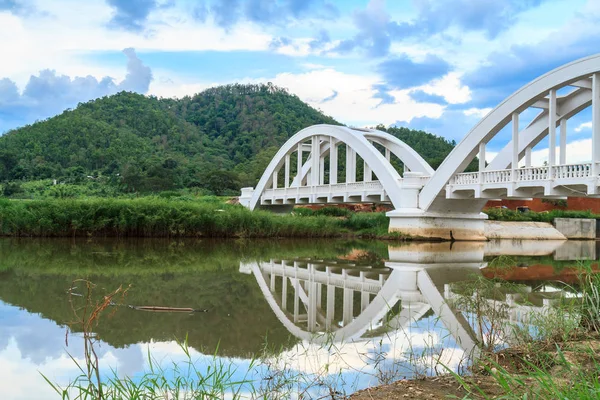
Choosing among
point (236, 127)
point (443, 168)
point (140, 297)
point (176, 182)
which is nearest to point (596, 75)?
point (443, 168)

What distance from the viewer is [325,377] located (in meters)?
4.18

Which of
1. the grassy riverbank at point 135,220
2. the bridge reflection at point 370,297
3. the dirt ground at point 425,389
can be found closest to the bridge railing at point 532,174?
the bridge reflection at point 370,297

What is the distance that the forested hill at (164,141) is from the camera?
50188mm

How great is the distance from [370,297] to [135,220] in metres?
14.5

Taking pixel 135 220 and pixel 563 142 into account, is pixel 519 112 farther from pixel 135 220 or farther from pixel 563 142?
pixel 135 220

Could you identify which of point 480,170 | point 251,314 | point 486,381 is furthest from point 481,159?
point 486,381

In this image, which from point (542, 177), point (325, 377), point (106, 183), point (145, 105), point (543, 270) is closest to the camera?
point (325, 377)

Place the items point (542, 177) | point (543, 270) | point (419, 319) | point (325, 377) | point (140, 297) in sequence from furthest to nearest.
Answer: point (542, 177) < point (543, 270) < point (140, 297) < point (419, 319) < point (325, 377)

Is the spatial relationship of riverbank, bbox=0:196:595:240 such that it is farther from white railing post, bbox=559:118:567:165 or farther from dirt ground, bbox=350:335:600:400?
dirt ground, bbox=350:335:600:400

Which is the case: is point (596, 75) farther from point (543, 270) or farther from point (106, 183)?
point (106, 183)

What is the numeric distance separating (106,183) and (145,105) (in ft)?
77.7

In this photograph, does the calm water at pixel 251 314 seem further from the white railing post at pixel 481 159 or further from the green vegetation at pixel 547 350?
the white railing post at pixel 481 159

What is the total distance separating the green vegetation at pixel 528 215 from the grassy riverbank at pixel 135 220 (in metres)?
9.30

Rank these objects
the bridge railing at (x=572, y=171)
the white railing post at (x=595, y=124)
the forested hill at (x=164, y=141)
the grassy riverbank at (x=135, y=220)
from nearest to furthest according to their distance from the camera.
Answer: the white railing post at (x=595, y=124) → the bridge railing at (x=572, y=171) → the grassy riverbank at (x=135, y=220) → the forested hill at (x=164, y=141)
